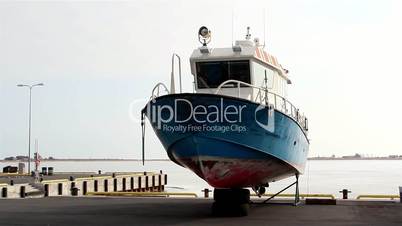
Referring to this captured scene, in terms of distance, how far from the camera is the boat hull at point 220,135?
13688 mm

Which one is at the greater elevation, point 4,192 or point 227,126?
point 227,126

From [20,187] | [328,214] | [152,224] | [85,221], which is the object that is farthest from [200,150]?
[20,187]

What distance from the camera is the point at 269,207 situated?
18.4m

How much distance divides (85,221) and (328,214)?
7010 mm

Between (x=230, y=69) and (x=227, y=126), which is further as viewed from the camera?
(x=230, y=69)

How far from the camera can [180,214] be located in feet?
53.2

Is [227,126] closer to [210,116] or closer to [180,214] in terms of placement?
[210,116]

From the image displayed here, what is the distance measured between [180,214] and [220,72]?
451 centimetres

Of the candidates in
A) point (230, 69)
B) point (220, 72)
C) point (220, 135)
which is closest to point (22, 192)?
point (220, 72)

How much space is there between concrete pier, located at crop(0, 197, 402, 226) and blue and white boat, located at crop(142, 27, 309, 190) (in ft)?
4.28

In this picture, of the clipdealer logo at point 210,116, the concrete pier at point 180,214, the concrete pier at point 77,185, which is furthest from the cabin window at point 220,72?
the concrete pier at point 77,185

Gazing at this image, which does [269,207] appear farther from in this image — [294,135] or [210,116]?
[210,116]

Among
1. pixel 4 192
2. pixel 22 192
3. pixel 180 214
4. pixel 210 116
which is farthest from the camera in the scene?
pixel 22 192

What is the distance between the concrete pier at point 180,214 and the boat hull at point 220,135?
141 cm
